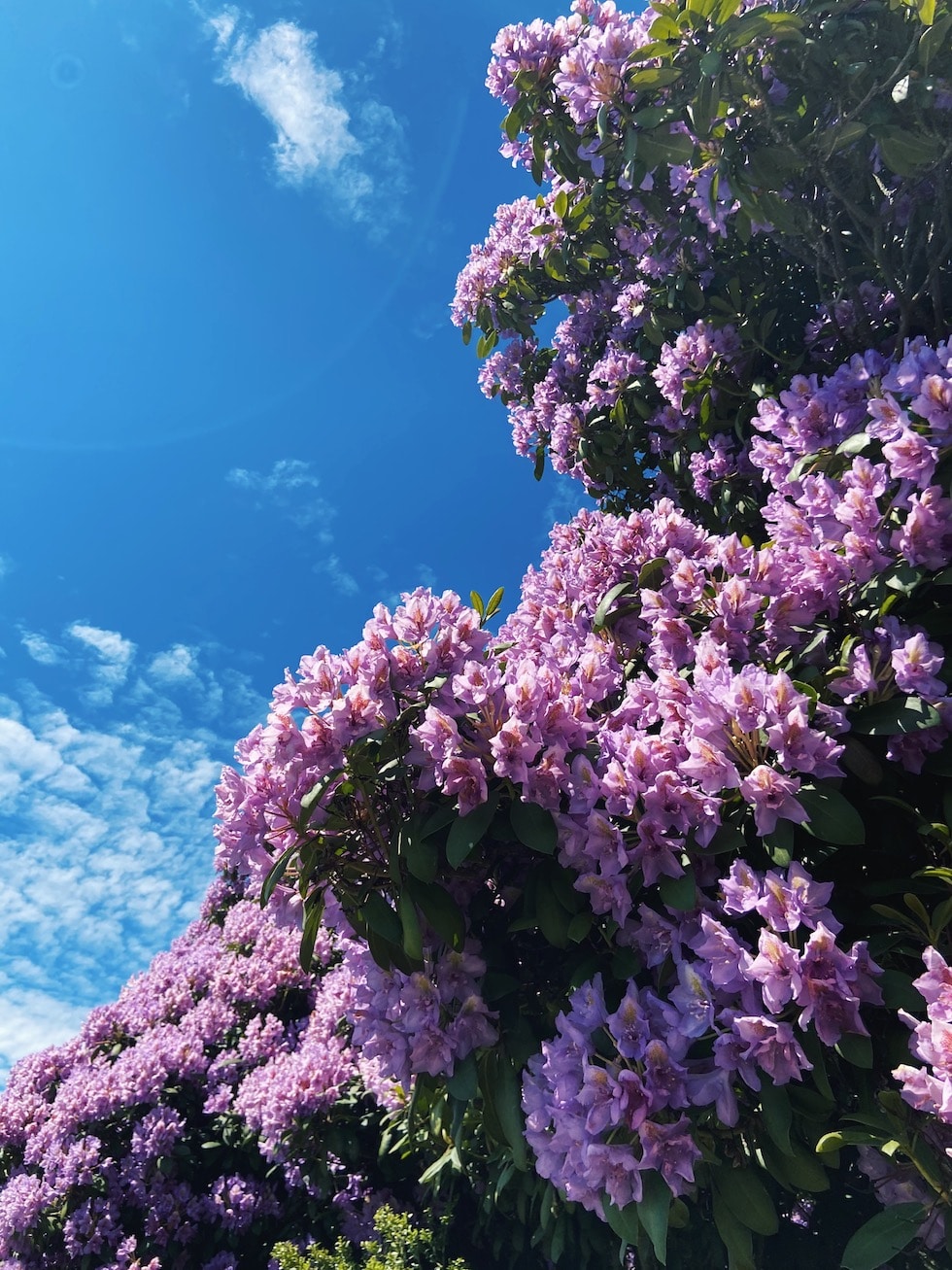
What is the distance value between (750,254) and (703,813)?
381cm

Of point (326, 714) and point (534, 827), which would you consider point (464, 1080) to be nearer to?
point (534, 827)

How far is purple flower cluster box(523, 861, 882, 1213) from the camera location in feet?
5.91

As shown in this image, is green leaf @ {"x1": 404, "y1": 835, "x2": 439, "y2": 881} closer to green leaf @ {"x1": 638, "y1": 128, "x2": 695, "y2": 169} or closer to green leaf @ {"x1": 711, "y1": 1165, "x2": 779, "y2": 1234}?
green leaf @ {"x1": 711, "y1": 1165, "x2": 779, "y2": 1234}

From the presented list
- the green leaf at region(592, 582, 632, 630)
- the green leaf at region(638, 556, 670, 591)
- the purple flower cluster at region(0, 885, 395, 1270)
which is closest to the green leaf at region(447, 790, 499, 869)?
the green leaf at region(592, 582, 632, 630)

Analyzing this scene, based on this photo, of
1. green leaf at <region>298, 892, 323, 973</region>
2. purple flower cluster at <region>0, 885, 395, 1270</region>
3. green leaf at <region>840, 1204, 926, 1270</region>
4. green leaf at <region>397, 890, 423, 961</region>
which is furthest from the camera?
purple flower cluster at <region>0, 885, 395, 1270</region>

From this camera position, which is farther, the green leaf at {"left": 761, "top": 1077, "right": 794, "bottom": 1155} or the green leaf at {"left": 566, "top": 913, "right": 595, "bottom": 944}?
the green leaf at {"left": 566, "top": 913, "right": 595, "bottom": 944}

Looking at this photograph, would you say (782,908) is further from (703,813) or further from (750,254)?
(750,254)

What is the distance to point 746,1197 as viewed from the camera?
2.04 metres

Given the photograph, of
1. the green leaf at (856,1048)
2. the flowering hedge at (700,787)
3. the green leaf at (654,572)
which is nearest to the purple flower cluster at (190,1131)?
the flowering hedge at (700,787)

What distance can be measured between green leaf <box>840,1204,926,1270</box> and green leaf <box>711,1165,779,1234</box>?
21cm

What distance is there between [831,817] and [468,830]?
0.95 metres

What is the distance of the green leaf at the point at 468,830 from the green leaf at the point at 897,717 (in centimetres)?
105

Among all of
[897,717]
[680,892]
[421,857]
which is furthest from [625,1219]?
[897,717]

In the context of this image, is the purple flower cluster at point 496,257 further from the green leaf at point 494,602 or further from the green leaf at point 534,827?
the green leaf at point 534,827
